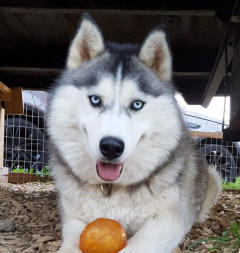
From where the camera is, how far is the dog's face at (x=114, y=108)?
2.13 meters

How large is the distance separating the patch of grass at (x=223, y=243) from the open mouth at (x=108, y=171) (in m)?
0.71

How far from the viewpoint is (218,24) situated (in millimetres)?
4156

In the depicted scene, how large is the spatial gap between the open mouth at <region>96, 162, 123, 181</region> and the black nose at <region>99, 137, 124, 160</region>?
0.57ft

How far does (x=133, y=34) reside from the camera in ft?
14.5

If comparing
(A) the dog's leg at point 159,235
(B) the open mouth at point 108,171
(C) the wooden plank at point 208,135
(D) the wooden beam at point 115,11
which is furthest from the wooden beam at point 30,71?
(C) the wooden plank at point 208,135

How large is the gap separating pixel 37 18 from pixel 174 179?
2606 millimetres

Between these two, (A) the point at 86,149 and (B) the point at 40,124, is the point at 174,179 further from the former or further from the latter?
(B) the point at 40,124

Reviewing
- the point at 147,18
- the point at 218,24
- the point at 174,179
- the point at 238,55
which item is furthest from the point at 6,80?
the point at 174,179

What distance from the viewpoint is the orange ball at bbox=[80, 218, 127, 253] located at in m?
2.04

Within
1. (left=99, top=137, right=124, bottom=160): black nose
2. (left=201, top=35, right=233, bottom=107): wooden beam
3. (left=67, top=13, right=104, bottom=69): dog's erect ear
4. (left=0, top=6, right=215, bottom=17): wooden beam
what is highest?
(left=0, top=6, right=215, bottom=17): wooden beam

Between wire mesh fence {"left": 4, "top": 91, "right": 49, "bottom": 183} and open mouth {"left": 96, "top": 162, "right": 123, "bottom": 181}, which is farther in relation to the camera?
wire mesh fence {"left": 4, "top": 91, "right": 49, "bottom": 183}

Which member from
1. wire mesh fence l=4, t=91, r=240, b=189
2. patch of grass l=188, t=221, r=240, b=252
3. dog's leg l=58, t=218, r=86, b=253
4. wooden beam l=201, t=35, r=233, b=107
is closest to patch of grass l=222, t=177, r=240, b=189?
wire mesh fence l=4, t=91, r=240, b=189

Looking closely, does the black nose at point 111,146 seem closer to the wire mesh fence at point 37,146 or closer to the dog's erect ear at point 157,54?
the dog's erect ear at point 157,54

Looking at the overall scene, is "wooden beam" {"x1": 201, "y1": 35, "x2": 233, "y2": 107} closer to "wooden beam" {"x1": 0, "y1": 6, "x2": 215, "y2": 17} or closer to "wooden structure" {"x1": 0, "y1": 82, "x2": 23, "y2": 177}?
"wooden beam" {"x1": 0, "y1": 6, "x2": 215, "y2": 17}
